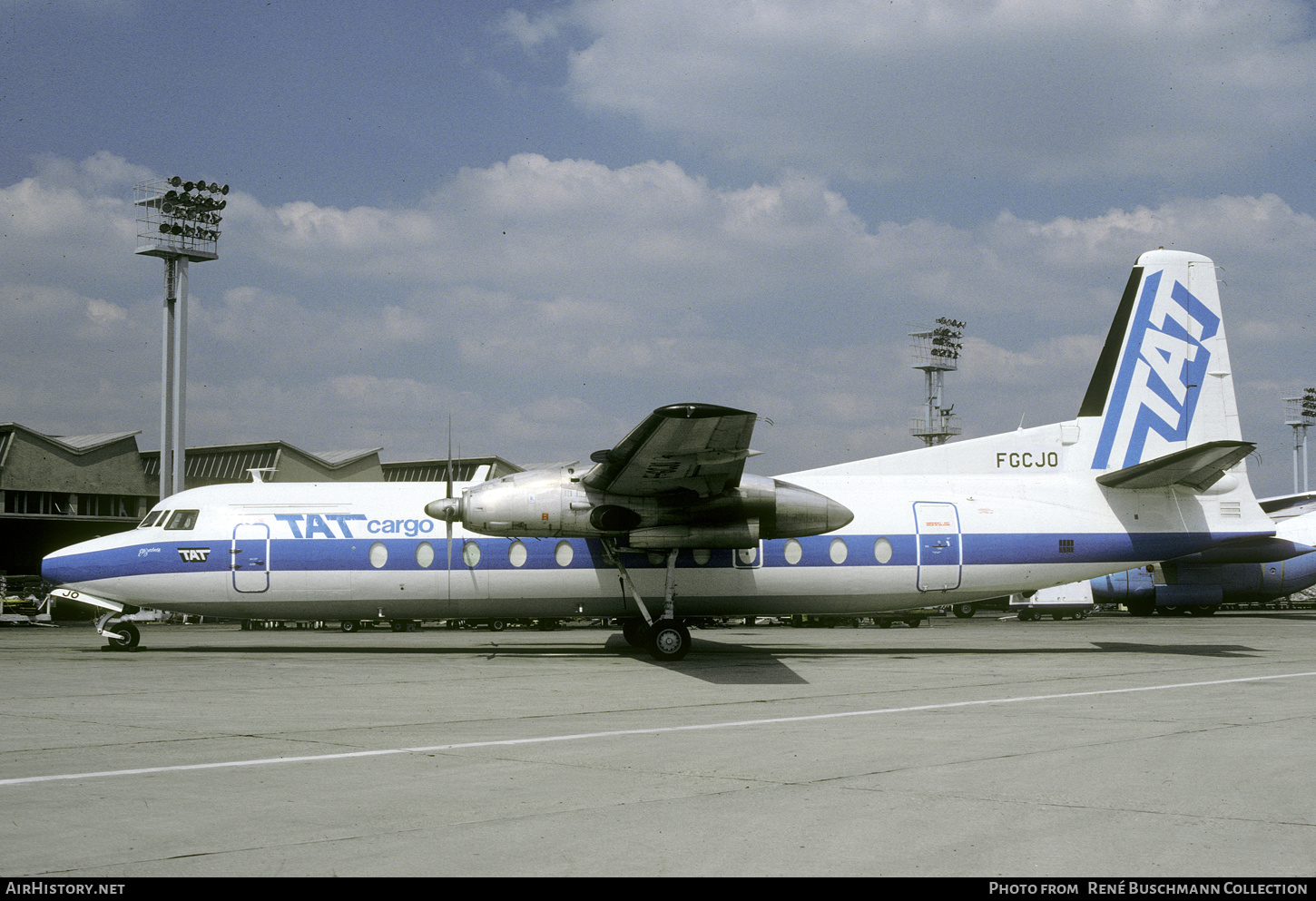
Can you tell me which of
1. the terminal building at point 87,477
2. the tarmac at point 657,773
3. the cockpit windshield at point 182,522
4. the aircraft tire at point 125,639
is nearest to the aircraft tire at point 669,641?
the tarmac at point 657,773

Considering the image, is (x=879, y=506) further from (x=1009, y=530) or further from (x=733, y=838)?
(x=733, y=838)

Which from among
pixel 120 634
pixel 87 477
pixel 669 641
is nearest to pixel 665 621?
pixel 669 641

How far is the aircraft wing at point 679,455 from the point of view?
1458 centimetres

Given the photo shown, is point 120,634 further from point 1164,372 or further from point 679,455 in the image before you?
point 1164,372

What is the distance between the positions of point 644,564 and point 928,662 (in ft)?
17.4

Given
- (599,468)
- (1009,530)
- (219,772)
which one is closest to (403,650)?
(599,468)

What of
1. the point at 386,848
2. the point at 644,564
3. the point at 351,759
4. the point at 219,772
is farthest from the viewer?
the point at 644,564

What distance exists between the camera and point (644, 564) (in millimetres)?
19172

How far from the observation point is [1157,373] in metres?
20.3

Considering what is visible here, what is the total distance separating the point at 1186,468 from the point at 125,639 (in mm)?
Result: 20134

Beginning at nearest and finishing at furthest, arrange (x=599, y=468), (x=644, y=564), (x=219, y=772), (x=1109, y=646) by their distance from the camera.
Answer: (x=219, y=772) < (x=599, y=468) < (x=644, y=564) < (x=1109, y=646)

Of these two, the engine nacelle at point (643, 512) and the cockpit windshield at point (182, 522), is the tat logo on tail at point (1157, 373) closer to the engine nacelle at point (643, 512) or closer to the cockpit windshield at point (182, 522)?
the engine nacelle at point (643, 512)

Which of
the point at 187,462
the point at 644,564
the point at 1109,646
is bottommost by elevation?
the point at 1109,646

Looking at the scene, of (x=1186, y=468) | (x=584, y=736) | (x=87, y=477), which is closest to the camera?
(x=584, y=736)
